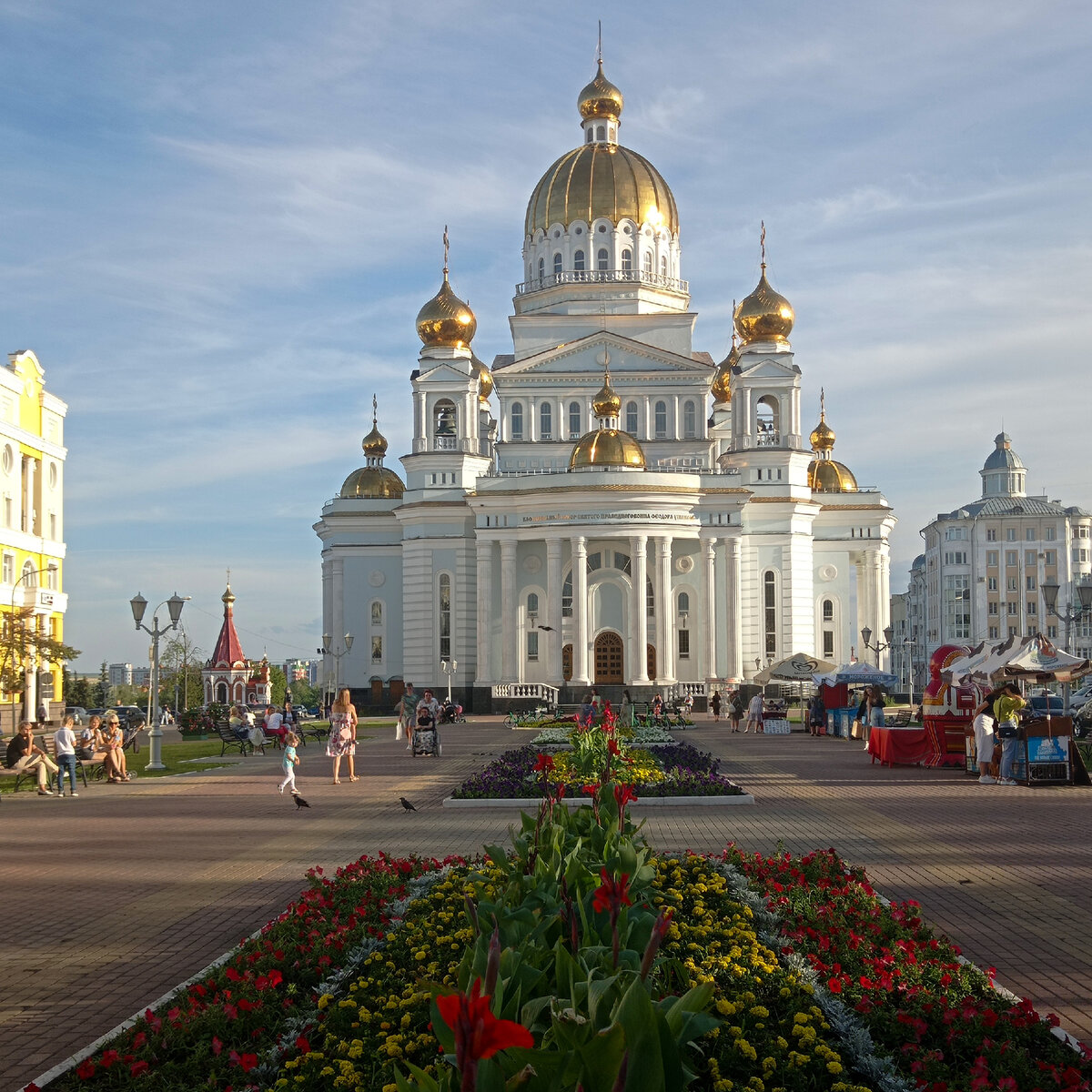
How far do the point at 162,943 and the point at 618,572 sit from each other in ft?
159

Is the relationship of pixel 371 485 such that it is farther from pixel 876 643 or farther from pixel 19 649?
pixel 19 649

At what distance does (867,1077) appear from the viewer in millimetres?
6988

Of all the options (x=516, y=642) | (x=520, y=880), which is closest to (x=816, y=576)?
(x=516, y=642)

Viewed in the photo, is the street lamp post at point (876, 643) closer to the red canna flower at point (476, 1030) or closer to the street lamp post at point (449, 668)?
the street lamp post at point (449, 668)

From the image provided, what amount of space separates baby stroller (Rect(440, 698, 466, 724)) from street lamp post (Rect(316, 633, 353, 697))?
9.64 m

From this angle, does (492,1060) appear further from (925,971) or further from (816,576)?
(816,576)

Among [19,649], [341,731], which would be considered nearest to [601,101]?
[19,649]

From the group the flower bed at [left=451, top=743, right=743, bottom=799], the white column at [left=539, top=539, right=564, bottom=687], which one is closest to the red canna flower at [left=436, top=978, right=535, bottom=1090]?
the flower bed at [left=451, top=743, right=743, bottom=799]

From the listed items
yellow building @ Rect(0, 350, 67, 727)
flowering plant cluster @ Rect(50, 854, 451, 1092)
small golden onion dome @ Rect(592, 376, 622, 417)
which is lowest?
flowering plant cluster @ Rect(50, 854, 451, 1092)

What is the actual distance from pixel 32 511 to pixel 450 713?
1825 cm

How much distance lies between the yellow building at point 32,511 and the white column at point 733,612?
2738 centimetres

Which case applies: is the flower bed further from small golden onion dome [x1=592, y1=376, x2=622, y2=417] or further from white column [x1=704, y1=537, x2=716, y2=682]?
small golden onion dome [x1=592, y1=376, x2=622, y2=417]

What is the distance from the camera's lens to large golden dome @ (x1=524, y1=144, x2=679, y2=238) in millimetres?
62438

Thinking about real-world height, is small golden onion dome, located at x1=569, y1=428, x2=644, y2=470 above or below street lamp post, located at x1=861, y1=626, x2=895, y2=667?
above
